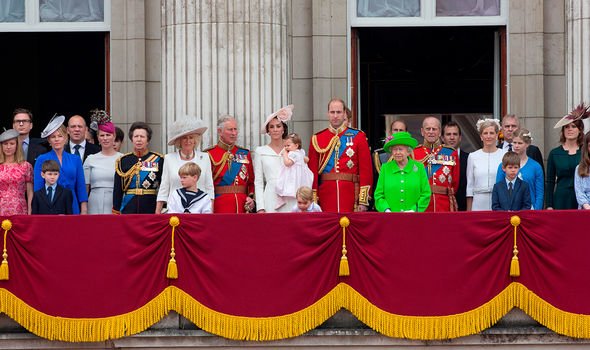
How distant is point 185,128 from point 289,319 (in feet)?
8.24

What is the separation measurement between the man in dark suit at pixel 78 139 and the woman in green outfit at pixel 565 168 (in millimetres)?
5023

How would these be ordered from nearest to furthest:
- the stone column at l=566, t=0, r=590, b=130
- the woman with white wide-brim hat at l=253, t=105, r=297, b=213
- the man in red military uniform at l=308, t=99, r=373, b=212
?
the woman with white wide-brim hat at l=253, t=105, r=297, b=213, the man in red military uniform at l=308, t=99, r=373, b=212, the stone column at l=566, t=0, r=590, b=130

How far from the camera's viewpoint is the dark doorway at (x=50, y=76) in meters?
25.7

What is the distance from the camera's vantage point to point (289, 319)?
15242 millimetres

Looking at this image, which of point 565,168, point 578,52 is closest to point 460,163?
point 565,168

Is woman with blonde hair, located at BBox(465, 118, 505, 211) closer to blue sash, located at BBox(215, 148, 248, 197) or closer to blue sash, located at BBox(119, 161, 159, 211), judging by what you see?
blue sash, located at BBox(215, 148, 248, 197)

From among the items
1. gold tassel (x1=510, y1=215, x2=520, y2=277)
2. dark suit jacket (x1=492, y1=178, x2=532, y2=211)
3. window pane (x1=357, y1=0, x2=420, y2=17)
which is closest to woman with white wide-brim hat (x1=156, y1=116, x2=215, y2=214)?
dark suit jacket (x1=492, y1=178, x2=532, y2=211)

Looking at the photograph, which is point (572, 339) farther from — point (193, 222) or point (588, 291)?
point (193, 222)

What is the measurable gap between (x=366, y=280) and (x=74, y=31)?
6.11 meters

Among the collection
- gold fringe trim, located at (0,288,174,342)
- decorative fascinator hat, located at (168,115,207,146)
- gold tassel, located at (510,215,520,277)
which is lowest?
gold fringe trim, located at (0,288,174,342)

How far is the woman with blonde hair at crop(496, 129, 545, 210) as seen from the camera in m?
16.2

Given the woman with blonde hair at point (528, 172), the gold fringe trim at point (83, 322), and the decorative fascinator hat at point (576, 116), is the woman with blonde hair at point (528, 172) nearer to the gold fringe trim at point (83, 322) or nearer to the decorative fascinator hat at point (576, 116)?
the decorative fascinator hat at point (576, 116)

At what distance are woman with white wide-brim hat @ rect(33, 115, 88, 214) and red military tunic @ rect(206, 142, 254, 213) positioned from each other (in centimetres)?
141

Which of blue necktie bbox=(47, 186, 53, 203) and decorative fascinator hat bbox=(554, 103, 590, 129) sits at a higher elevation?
decorative fascinator hat bbox=(554, 103, 590, 129)
